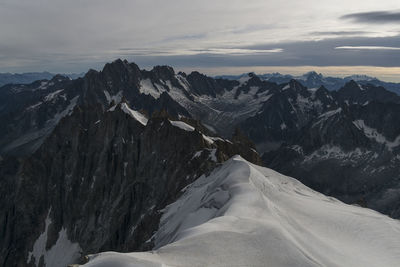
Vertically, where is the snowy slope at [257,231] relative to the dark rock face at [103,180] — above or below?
above

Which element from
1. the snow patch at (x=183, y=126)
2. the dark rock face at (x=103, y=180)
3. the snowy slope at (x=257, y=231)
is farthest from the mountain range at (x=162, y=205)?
the dark rock face at (x=103, y=180)

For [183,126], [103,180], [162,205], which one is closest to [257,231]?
[162,205]

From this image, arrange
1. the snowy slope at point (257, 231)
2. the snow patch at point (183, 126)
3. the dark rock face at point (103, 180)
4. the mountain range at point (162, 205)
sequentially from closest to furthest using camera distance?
1. the snowy slope at point (257, 231)
2. the mountain range at point (162, 205)
3. the dark rock face at point (103, 180)
4. the snow patch at point (183, 126)

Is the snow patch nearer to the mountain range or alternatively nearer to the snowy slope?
the mountain range

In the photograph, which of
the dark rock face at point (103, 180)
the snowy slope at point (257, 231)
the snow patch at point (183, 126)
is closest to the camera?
the snowy slope at point (257, 231)

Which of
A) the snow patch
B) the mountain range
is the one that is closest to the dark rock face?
the mountain range

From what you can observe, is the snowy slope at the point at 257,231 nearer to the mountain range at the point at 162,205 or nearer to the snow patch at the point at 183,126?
the mountain range at the point at 162,205

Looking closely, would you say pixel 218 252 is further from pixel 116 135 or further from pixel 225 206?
pixel 116 135
